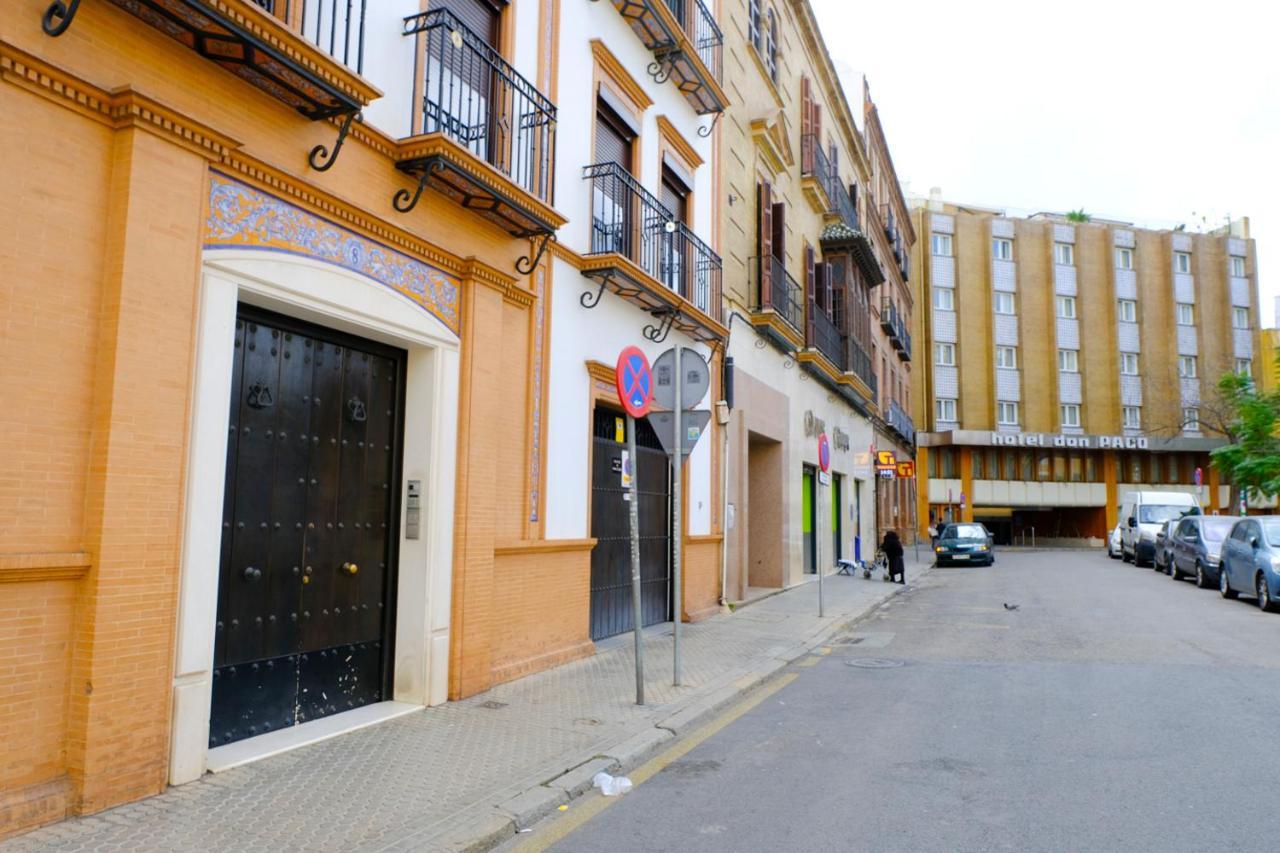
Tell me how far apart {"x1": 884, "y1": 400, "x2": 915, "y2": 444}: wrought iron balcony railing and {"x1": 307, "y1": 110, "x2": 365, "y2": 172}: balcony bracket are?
30080 millimetres

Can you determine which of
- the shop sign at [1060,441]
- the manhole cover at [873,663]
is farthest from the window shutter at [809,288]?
the shop sign at [1060,441]

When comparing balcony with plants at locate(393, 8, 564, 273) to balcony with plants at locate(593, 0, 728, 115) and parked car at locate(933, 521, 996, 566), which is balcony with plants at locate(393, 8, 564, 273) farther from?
parked car at locate(933, 521, 996, 566)

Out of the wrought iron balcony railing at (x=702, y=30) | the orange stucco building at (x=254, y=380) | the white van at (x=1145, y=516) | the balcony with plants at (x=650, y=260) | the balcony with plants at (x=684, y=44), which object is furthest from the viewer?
the white van at (x=1145, y=516)

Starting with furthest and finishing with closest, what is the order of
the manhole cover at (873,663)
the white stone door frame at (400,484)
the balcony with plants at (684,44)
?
1. the balcony with plants at (684,44)
2. the manhole cover at (873,663)
3. the white stone door frame at (400,484)

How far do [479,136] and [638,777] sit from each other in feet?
18.1

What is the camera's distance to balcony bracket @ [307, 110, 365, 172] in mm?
5918

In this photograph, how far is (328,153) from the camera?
6145 mm

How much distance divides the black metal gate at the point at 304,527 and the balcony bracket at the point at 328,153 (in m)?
1.06

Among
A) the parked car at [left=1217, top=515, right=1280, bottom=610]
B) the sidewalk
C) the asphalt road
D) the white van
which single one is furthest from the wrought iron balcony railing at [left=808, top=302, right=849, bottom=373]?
the sidewalk

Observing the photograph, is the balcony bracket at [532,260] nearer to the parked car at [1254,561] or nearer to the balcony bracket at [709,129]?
the balcony bracket at [709,129]

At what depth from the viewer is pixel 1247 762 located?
18.6ft

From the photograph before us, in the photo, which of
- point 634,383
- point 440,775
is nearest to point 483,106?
point 634,383

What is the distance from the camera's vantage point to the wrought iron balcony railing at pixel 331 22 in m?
5.77

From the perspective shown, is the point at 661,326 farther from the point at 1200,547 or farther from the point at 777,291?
the point at 1200,547
